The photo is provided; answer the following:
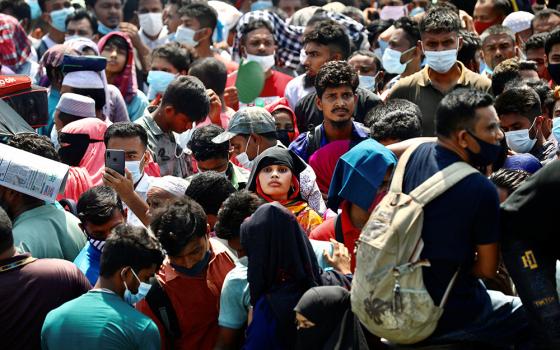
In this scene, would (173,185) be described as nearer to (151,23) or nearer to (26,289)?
(26,289)

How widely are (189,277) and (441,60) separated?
352 cm

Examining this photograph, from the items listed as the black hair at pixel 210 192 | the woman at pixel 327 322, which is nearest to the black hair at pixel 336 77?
the black hair at pixel 210 192

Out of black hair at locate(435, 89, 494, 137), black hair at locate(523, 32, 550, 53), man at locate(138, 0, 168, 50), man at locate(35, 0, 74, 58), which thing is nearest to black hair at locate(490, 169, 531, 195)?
black hair at locate(435, 89, 494, 137)

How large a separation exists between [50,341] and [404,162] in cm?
200

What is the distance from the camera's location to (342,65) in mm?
8281

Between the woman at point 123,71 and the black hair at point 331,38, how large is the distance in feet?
5.80

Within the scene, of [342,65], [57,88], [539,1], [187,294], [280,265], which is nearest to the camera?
[280,265]

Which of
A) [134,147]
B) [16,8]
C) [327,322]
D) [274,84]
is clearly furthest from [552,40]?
[16,8]


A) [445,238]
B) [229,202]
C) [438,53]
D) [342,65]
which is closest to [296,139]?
[342,65]

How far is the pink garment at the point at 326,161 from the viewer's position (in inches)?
306

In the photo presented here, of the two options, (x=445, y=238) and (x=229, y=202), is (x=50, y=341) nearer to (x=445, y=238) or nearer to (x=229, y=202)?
(x=229, y=202)

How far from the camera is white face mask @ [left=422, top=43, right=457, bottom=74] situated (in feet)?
28.9

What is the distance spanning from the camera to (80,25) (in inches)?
490

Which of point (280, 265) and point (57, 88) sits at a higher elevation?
point (280, 265)
